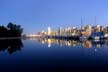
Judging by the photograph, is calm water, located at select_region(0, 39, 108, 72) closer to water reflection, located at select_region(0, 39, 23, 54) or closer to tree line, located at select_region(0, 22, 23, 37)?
water reflection, located at select_region(0, 39, 23, 54)

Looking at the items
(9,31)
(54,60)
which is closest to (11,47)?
(54,60)

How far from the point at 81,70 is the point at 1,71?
5.29 m

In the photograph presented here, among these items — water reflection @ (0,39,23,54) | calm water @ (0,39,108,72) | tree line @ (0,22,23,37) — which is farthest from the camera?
tree line @ (0,22,23,37)

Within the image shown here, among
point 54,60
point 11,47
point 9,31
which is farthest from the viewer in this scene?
point 9,31

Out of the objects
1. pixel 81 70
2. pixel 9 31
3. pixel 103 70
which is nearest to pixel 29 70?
pixel 81 70

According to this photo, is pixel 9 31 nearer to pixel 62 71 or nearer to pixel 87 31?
pixel 87 31

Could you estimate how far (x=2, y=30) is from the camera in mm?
128875

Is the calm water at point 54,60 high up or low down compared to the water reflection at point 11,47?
up

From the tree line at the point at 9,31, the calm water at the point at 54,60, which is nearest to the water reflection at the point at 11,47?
the calm water at the point at 54,60

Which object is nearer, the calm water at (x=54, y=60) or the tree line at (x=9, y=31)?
the calm water at (x=54, y=60)

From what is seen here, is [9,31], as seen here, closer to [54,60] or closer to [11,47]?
[11,47]

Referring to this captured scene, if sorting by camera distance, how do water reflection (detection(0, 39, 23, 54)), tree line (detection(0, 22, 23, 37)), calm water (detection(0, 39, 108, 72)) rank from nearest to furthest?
calm water (detection(0, 39, 108, 72))
water reflection (detection(0, 39, 23, 54))
tree line (detection(0, 22, 23, 37))

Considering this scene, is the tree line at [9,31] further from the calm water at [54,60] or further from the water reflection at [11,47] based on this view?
the calm water at [54,60]

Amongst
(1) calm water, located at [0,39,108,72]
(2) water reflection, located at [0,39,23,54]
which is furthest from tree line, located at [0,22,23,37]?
(1) calm water, located at [0,39,108,72]
